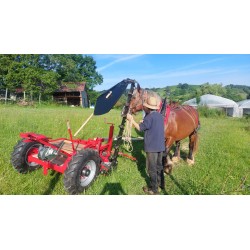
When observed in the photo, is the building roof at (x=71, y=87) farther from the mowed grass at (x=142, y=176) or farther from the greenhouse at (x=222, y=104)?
the greenhouse at (x=222, y=104)

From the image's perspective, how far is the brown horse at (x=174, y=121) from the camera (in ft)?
14.1

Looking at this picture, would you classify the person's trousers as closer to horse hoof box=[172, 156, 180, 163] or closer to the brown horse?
the brown horse

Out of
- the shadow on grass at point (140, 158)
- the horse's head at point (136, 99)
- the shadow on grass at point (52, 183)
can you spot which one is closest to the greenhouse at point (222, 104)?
the shadow on grass at point (140, 158)

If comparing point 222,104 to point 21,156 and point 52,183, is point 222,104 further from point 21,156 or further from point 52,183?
point 21,156

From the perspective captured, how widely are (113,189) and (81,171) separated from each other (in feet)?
2.41

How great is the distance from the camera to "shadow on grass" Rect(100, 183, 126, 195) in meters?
3.76

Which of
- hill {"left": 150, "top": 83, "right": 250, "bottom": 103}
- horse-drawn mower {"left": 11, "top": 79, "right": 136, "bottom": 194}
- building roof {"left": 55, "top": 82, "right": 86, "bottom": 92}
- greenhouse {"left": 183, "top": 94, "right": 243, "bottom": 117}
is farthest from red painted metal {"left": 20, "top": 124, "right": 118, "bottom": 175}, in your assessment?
hill {"left": 150, "top": 83, "right": 250, "bottom": 103}

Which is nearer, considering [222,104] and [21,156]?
[21,156]

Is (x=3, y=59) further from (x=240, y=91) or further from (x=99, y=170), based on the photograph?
(x=240, y=91)

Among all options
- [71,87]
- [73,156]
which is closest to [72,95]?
[71,87]

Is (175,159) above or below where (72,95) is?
below

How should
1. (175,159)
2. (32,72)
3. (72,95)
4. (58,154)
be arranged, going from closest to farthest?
(58,154) < (175,159) < (32,72) < (72,95)

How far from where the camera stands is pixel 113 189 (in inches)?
152
